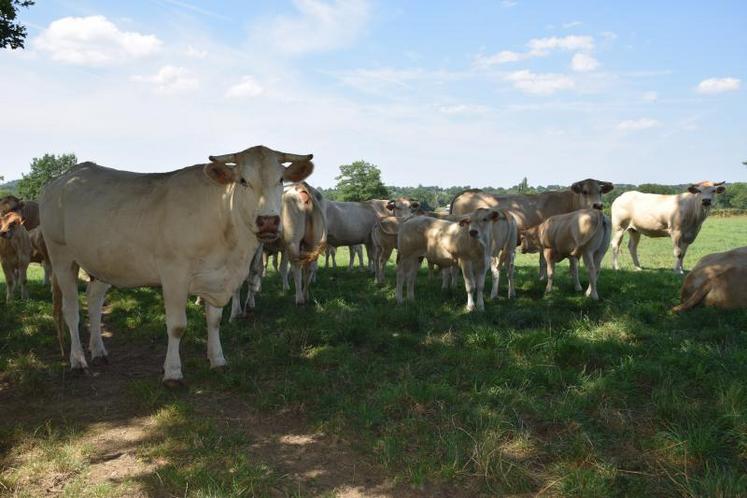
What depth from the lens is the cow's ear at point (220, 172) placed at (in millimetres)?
5785

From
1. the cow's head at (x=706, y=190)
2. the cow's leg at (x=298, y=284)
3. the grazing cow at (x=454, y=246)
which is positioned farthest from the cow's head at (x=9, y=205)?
the cow's head at (x=706, y=190)

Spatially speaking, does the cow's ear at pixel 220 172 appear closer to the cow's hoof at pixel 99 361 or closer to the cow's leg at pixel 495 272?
the cow's hoof at pixel 99 361

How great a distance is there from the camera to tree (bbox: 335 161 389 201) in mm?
85250

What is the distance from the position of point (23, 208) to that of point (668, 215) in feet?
60.7

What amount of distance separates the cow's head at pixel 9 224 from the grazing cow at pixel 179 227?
6.27m

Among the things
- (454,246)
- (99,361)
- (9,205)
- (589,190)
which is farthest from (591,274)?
(9,205)

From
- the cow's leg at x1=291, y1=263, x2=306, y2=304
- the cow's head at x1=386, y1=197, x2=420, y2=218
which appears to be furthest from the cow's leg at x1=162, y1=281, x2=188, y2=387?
the cow's head at x1=386, y1=197, x2=420, y2=218

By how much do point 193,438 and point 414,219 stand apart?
22.8ft

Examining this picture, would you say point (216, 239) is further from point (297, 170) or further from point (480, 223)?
point (480, 223)

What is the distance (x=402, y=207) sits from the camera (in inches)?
695

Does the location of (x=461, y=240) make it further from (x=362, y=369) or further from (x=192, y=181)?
(x=192, y=181)

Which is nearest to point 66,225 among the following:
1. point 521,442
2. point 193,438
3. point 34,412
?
point 34,412

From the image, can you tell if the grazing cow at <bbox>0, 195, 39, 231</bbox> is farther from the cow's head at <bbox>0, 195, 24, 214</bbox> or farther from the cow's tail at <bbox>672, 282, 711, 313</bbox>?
the cow's tail at <bbox>672, 282, 711, 313</bbox>

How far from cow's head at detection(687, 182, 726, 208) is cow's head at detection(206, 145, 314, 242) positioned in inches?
528
